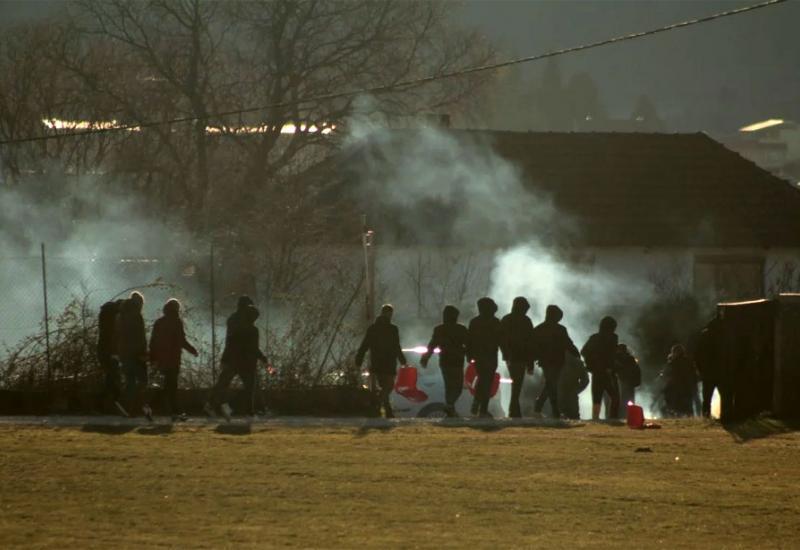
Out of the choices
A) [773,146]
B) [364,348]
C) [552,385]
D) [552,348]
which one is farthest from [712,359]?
[773,146]

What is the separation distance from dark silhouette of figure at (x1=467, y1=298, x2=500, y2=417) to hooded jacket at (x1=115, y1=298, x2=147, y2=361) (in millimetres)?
4266

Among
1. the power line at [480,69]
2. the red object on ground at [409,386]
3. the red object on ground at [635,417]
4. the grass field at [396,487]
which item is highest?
the power line at [480,69]

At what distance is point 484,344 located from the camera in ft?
65.9

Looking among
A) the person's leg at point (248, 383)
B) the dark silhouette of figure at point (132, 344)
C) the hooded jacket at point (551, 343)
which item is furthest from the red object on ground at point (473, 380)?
the dark silhouette of figure at point (132, 344)

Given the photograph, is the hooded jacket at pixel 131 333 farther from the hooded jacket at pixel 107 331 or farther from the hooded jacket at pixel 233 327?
the hooded jacket at pixel 233 327

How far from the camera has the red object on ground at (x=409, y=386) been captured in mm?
21359

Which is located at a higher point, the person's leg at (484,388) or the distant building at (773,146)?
the distant building at (773,146)

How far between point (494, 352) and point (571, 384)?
5.75ft

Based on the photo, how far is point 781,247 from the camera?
3631cm

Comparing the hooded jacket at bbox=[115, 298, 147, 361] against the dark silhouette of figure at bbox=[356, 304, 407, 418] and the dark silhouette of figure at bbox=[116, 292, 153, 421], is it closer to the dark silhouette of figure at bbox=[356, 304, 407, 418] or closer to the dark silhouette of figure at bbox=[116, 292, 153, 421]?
the dark silhouette of figure at bbox=[116, 292, 153, 421]

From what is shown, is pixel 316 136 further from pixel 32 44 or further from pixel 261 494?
pixel 261 494

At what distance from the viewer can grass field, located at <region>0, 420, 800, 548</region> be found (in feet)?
37.9

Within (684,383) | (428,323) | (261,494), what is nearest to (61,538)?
(261,494)

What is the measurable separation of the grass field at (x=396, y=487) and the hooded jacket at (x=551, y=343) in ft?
7.11
